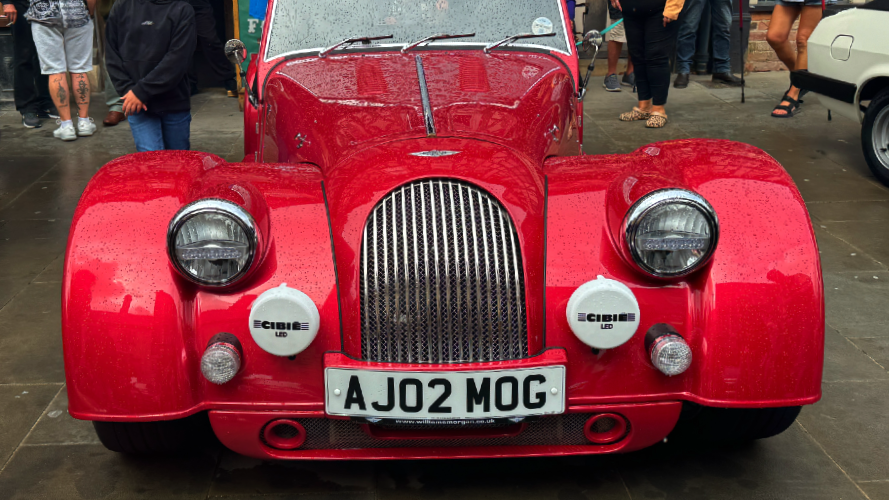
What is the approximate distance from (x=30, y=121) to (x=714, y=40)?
703 cm

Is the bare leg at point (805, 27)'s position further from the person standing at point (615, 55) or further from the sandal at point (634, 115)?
the person standing at point (615, 55)

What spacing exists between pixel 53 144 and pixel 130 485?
5.51 m

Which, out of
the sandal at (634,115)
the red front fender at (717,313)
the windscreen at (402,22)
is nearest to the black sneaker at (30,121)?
the windscreen at (402,22)

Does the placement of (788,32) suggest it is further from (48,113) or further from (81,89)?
(48,113)

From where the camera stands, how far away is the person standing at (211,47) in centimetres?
938

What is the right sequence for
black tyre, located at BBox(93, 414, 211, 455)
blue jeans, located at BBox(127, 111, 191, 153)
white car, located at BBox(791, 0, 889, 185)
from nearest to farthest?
black tyre, located at BBox(93, 414, 211, 455) → blue jeans, located at BBox(127, 111, 191, 153) → white car, located at BBox(791, 0, 889, 185)

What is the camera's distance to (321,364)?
2.48m

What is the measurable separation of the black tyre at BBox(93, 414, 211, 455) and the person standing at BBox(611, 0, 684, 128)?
18.9ft

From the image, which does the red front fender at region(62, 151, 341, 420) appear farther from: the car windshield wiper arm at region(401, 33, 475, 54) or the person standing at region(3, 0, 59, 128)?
the person standing at region(3, 0, 59, 128)

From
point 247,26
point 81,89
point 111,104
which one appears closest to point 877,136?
point 247,26

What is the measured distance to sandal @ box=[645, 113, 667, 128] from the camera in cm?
786

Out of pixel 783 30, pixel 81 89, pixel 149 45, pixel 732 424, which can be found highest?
pixel 149 45

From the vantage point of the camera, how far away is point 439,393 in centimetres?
241

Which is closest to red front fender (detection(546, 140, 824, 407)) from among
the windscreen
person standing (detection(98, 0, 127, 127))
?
the windscreen
